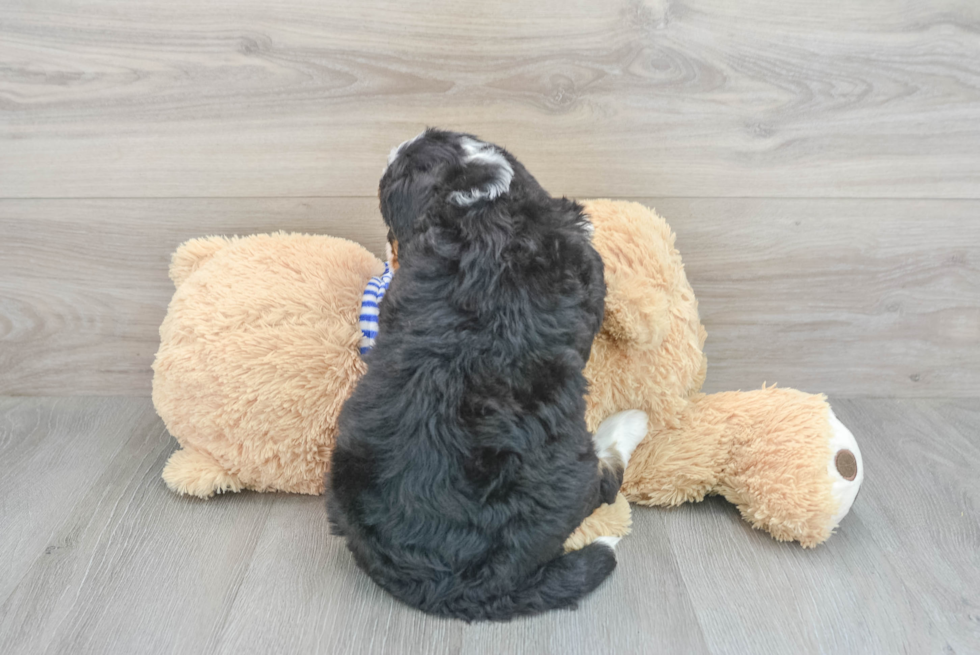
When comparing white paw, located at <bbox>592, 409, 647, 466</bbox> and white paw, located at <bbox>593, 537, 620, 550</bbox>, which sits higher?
white paw, located at <bbox>592, 409, 647, 466</bbox>

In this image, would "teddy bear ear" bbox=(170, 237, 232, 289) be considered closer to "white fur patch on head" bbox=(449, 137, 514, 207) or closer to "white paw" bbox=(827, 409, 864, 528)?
"white fur patch on head" bbox=(449, 137, 514, 207)

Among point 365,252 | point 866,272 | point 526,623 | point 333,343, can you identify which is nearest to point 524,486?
point 526,623

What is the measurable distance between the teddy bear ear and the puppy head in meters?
0.46

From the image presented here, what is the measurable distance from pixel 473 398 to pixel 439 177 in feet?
0.98

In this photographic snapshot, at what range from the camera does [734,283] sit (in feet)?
4.38

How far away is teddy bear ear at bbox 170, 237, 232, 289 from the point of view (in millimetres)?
1226

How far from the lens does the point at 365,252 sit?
1.24m

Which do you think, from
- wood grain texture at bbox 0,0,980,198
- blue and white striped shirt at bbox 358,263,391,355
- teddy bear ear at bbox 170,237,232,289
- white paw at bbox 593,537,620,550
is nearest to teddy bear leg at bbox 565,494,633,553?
white paw at bbox 593,537,620,550

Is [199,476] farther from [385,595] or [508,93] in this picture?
[508,93]

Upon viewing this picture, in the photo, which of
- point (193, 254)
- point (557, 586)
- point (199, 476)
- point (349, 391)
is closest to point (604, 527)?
point (557, 586)

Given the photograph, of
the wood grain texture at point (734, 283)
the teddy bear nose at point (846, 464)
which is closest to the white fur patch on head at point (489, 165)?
the wood grain texture at point (734, 283)

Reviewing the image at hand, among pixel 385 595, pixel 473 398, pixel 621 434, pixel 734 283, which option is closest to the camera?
pixel 473 398

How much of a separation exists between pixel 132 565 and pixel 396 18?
101cm

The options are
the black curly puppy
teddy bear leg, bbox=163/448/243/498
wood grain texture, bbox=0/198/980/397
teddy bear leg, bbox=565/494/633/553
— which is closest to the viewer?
the black curly puppy
